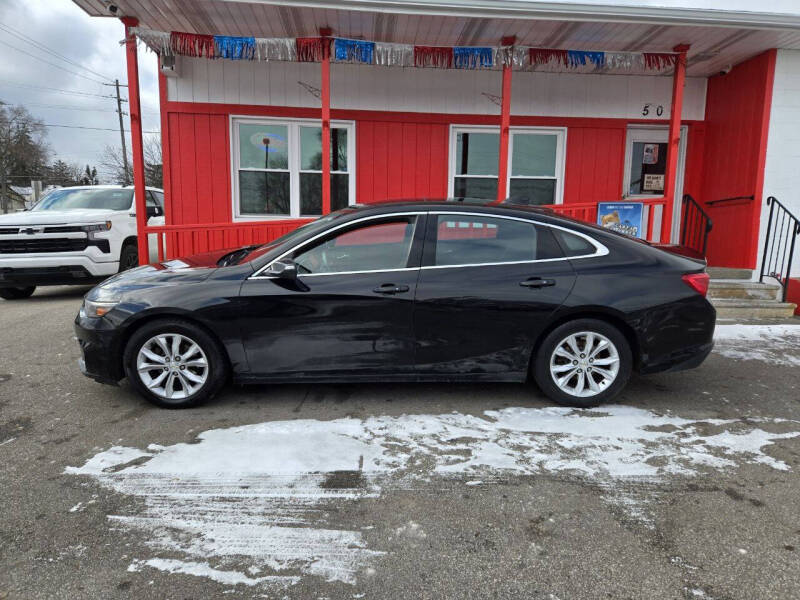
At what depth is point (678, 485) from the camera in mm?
2963

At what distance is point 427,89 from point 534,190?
2500 mm

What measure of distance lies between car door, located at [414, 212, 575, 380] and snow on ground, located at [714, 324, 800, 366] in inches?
116

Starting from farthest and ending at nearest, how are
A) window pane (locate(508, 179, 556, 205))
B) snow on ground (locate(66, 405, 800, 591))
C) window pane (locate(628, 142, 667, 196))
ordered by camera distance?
1. window pane (locate(628, 142, 667, 196))
2. window pane (locate(508, 179, 556, 205))
3. snow on ground (locate(66, 405, 800, 591))

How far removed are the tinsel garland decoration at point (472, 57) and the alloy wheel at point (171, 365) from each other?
17.7ft

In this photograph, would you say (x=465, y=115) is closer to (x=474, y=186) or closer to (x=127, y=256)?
(x=474, y=186)

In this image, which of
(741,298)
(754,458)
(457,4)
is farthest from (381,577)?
(741,298)

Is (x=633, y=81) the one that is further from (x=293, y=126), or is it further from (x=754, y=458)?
(x=754, y=458)

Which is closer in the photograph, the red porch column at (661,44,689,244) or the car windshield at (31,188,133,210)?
the red porch column at (661,44,689,244)

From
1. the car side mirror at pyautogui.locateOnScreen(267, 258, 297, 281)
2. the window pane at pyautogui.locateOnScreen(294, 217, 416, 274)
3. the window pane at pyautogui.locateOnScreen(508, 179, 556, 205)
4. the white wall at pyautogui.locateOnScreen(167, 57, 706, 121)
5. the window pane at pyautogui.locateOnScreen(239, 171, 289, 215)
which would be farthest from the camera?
the window pane at pyautogui.locateOnScreen(508, 179, 556, 205)

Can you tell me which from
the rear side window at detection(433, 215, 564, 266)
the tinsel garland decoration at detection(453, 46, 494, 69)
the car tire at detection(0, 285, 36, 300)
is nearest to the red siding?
the tinsel garland decoration at detection(453, 46, 494, 69)

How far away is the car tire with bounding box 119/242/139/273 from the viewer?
852cm

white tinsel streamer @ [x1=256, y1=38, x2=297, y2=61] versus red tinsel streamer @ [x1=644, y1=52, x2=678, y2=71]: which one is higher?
red tinsel streamer @ [x1=644, y1=52, x2=678, y2=71]

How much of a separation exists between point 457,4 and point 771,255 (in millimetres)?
5878

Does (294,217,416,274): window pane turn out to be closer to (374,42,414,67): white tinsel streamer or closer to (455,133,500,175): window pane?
(374,42,414,67): white tinsel streamer
